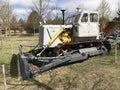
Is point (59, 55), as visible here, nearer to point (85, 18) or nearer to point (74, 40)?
point (74, 40)

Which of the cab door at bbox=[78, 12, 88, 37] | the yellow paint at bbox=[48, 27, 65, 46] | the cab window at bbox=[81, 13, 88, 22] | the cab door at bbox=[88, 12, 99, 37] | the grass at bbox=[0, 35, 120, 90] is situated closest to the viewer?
the grass at bbox=[0, 35, 120, 90]

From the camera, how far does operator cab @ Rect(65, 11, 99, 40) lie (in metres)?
13.9

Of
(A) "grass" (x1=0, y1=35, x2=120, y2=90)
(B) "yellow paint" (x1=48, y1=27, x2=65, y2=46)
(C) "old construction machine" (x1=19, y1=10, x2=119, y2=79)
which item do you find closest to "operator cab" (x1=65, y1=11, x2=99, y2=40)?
(C) "old construction machine" (x1=19, y1=10, x2=119, y2=79)

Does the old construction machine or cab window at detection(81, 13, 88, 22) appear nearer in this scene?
the old construction machine

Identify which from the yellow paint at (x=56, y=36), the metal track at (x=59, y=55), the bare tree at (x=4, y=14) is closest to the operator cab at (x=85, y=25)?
the metal track at (x=59, y=55)

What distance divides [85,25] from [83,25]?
123mm

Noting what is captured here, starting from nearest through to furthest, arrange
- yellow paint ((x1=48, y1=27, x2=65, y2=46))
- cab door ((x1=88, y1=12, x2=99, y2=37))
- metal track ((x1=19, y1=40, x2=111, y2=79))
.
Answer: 1. metal track ((x1=19, y1=40, x2=111, y2=79))
2. yellow paint ((x1=48, y1=27, x2=65, y2=46))
3. cab door ((x1=88, y1=12, x2=99, y2=37))

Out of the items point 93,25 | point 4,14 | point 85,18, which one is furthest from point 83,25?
point 4,14

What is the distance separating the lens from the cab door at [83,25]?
13891mm

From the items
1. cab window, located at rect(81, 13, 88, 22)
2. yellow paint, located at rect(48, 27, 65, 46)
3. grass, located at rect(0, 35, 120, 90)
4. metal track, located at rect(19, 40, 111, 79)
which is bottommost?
grass, located at rect(0, 35, 120, 90)

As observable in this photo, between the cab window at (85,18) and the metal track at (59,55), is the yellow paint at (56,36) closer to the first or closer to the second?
the metal track at (59,55)

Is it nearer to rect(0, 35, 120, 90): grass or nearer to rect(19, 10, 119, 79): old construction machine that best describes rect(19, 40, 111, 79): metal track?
rect(19, 10, 119, 79): old construction machine

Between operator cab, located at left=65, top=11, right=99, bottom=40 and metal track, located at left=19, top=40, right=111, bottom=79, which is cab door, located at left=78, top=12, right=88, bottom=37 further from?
metal track, located at left=19, top=40, right=111, bottom=79

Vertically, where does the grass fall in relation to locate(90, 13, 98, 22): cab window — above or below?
below
